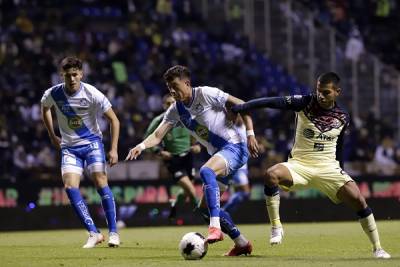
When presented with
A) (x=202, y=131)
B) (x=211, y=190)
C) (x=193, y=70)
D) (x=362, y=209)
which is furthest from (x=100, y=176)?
(x=193, y=70)

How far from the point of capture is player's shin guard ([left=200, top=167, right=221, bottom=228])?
1130 centimetres

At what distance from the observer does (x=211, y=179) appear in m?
11.5

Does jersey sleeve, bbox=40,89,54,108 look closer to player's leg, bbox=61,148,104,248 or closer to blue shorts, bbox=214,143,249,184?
player's leg, bbox=61,148,104,248

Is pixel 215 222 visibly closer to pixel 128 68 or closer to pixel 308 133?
pixel 308 133

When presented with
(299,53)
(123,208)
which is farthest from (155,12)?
(123,208)

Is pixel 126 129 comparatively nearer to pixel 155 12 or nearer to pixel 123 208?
pixel 123 208

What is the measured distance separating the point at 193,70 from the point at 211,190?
54.8 ft

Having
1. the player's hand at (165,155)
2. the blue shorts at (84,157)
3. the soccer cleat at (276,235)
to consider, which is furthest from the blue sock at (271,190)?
the player's hand at (165,155)

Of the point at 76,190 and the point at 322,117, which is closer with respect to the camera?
the point at 322,117

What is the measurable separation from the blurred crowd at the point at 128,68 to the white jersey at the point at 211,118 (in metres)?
10.7

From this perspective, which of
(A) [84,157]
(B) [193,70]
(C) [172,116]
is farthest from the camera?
(B) [193,70]

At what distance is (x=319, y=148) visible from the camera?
11.6 meters

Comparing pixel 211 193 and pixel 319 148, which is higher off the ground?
pixel 319 148

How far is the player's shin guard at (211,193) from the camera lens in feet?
37.1
